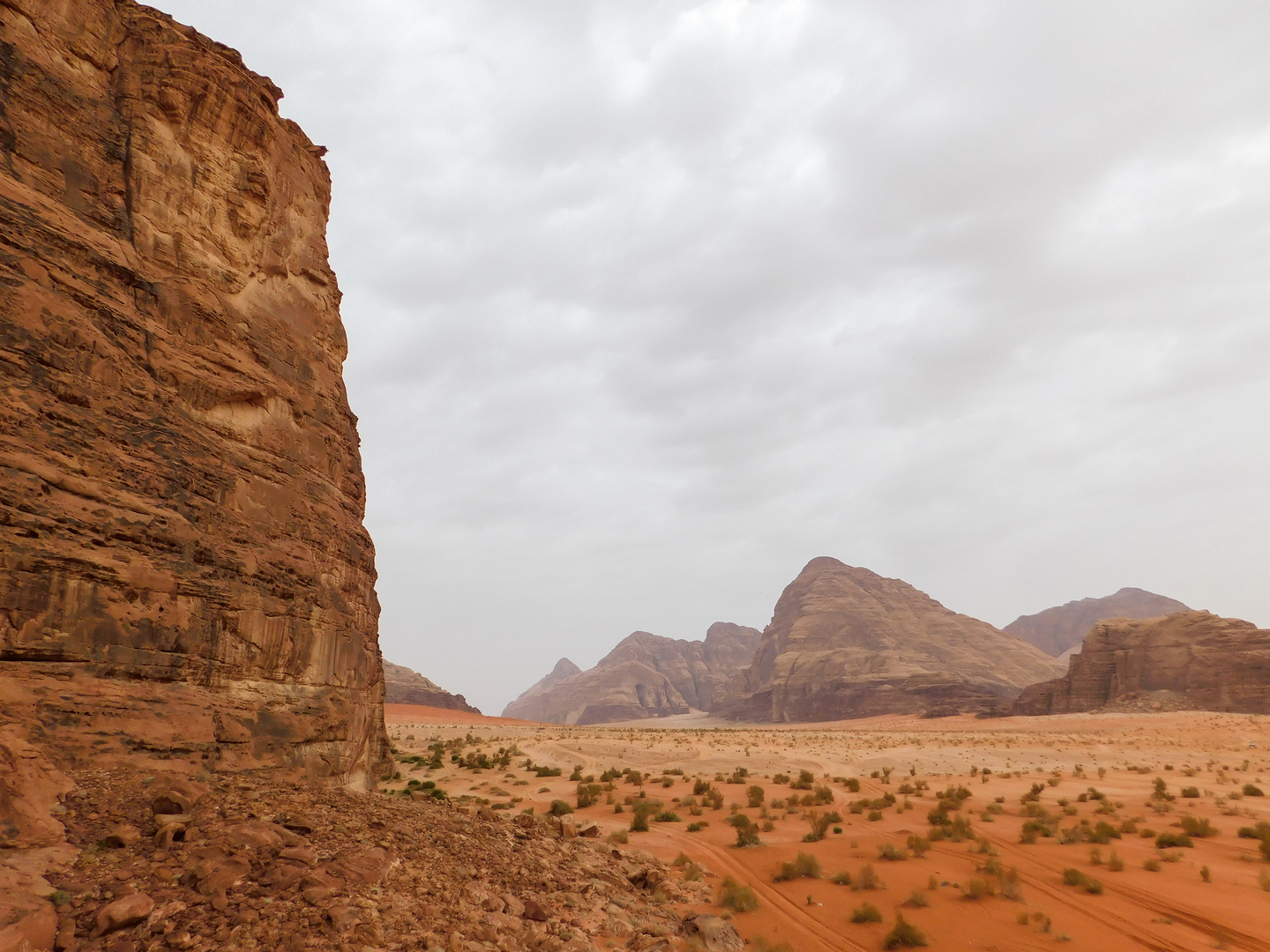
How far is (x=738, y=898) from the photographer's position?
34.9 feet

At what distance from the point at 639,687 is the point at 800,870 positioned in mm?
150442

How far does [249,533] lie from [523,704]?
189m

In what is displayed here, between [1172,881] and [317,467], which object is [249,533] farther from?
[1172,881]

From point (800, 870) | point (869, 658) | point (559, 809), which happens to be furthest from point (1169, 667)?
point (800, 870)

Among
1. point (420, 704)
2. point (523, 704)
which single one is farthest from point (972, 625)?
point (523, 704)

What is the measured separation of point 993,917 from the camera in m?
9.84

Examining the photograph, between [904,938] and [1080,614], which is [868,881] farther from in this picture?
[1080,614]

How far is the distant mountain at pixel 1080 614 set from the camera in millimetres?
180500

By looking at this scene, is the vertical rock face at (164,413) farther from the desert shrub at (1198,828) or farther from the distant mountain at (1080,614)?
the distant mountain at (1080,614)

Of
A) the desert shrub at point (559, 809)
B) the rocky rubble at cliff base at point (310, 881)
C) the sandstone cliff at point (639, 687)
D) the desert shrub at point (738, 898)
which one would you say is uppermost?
the rocky rubble at cliff base at point (310, 881)

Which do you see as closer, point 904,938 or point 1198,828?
point 904,938

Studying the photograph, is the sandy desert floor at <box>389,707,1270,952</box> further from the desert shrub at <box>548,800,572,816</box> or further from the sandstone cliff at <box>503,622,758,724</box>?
the sandstone cliff at <box>503,622,758,724</box>

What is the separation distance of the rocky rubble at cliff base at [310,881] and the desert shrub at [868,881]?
2.73 meters

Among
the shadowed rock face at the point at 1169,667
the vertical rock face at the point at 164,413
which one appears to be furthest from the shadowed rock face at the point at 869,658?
the vertical rock face at the point at 164,413
